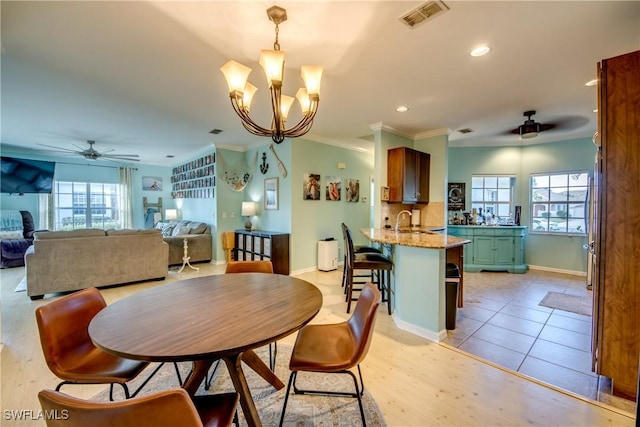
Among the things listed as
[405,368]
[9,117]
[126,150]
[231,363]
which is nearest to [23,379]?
[231,363]

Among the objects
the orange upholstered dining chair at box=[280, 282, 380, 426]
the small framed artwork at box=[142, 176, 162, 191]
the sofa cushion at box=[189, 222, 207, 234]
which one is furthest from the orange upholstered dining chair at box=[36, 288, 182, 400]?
the small framed artwork at box=[142, 176, 162, 191]

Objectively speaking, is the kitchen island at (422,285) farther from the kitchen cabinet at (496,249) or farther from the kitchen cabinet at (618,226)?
the kitchen cabinet at (496,249)

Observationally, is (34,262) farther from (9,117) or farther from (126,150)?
(126,150)

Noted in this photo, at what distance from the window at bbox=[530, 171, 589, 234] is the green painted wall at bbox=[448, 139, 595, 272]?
0.13m

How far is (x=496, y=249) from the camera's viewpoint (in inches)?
201

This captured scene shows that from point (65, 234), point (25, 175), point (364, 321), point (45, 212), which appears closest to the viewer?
point (364, 321)

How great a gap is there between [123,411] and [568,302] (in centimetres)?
475

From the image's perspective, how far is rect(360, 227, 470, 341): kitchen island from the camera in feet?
8.30

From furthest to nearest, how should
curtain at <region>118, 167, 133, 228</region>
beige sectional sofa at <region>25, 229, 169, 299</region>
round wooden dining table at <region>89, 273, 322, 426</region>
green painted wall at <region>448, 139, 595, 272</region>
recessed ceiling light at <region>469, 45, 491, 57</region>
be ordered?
curtain at <region>118, 167, 133, 228</region> < green painted wall at <region>448, 139, 595, 272</region> < beige sectional sofa at <region>25, 229, 169, 299</region> < recessed ceiling light at <region>469, 45, 491, 57</region> < round wooden dining table at <region>89, 273, 322, 426</region>

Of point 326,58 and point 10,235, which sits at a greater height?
point 326,58

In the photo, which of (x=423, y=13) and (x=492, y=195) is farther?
(x=492, y=195)

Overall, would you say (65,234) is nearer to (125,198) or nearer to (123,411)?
(123,411)

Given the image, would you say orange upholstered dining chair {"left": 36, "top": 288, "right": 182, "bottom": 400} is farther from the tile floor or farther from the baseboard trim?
the baseboard trim

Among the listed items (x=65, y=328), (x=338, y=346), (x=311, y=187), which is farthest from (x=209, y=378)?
(x=311, y=187)
